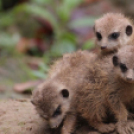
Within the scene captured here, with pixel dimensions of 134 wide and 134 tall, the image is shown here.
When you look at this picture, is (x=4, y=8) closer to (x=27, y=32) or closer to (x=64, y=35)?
(x=27, y=32)

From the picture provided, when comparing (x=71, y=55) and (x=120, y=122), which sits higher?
(x=71, y=55)

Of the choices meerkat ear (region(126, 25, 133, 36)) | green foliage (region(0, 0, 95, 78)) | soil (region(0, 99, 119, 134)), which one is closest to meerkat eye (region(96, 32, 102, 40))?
meerkat ear (region(126, 25, 133, 36))

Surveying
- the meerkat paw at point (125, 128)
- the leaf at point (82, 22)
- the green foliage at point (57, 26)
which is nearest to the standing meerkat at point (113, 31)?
the meerkat paw at point (125, 128)

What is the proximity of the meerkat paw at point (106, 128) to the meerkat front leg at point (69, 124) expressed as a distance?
0.32 meters

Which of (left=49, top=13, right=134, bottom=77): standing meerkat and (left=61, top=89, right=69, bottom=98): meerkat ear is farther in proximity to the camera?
(left=49, top=13, right=134, bottom=77): standing meerkat

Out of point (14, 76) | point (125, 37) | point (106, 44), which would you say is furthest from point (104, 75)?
point (14, 76)

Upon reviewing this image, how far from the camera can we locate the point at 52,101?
444 cm

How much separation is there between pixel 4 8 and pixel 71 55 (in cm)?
933

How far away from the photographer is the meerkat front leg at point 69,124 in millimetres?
4590

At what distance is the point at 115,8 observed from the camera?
1338 cm

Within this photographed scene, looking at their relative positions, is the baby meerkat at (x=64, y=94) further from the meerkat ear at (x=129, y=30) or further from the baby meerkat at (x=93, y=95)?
the meerkat ear at (x=129, y=30)

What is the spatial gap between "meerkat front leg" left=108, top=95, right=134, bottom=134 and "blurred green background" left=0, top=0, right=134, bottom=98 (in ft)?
11.7

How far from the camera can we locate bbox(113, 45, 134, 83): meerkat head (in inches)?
176

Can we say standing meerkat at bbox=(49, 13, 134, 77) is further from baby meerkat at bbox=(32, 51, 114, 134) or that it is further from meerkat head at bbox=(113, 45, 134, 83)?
meerkat head at bbox=(113, 45, 134, 83)
